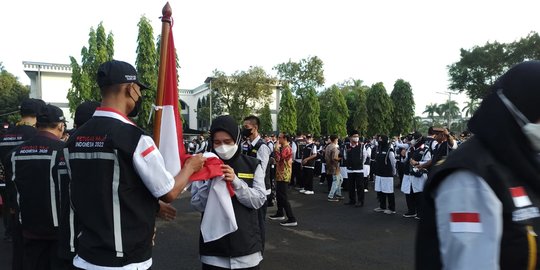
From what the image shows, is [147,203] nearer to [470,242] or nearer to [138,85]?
[138,85]

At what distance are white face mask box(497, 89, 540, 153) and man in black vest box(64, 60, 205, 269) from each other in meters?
1.77

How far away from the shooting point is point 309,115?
44.1 metres

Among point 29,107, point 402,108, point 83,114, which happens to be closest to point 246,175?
point 83,114

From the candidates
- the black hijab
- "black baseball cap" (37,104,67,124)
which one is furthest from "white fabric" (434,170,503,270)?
"black baseball cap" (37,104,67,124)

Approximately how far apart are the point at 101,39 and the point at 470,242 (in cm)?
3294

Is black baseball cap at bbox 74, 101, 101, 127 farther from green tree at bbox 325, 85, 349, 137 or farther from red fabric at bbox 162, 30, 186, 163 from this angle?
green tree at bbox 325, 85, 349, 137

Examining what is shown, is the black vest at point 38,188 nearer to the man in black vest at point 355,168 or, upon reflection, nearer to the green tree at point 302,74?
the man in black vest at point 355,168

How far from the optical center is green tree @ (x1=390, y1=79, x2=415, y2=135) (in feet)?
158

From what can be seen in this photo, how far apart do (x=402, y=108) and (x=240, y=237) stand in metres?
48.0

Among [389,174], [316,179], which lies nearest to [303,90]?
[316,179]

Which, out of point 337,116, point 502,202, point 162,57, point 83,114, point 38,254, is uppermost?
point 337,116

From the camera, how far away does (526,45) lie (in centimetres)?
3431

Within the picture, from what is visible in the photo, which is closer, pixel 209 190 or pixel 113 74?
pixel 113 74

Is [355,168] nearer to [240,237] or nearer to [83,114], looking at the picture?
[240,237]
